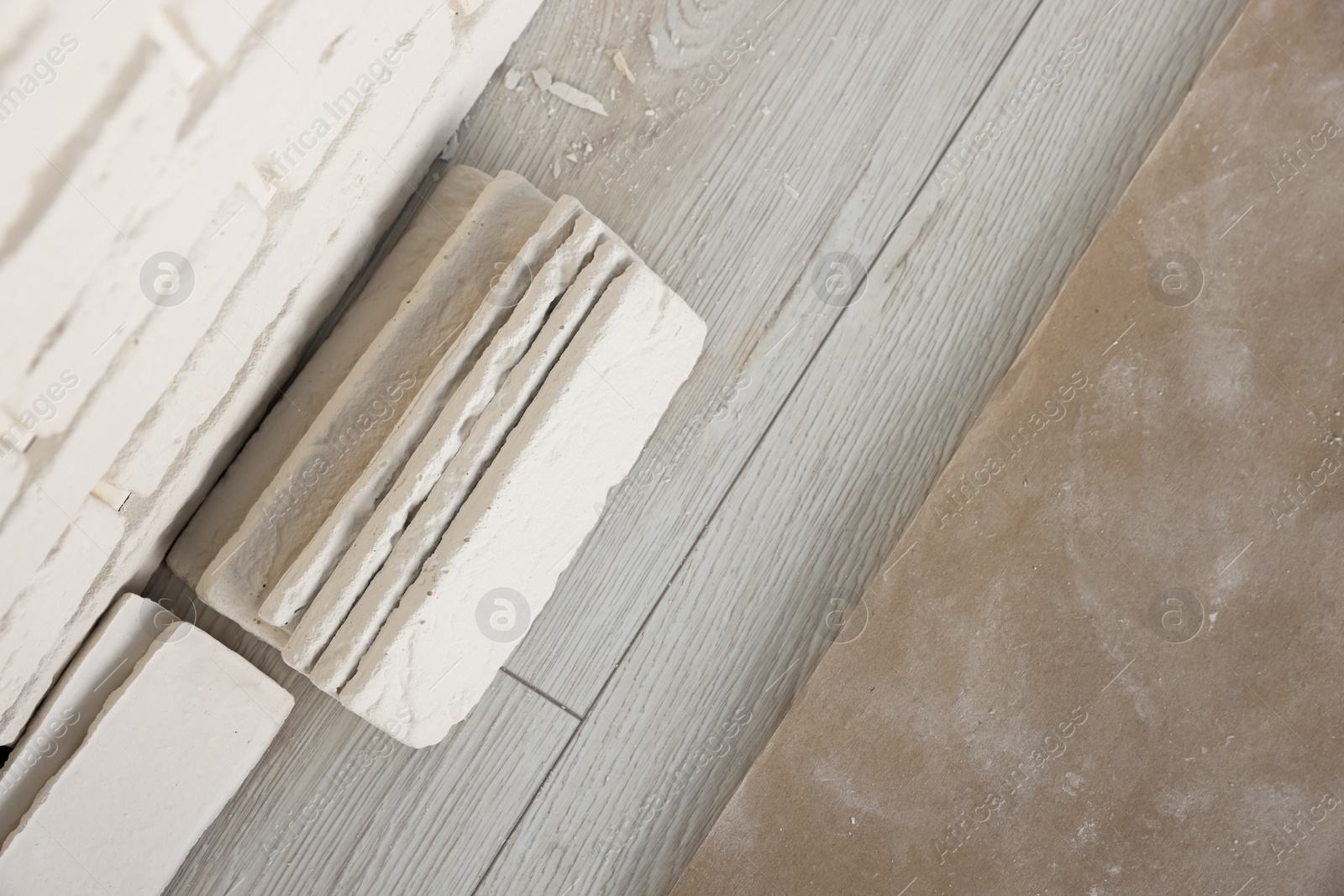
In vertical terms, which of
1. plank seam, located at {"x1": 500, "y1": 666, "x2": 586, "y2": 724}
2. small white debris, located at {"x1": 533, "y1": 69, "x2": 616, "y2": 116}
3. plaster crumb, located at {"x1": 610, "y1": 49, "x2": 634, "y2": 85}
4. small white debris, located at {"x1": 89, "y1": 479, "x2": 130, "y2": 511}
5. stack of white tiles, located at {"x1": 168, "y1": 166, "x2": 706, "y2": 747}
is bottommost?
small white debris, located at {"x1": 89, "y1": 479, "x2": 130, "y2": 511}

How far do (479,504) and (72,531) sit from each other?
0.59m

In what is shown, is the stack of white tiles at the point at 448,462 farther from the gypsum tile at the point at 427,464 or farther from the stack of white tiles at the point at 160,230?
the stack of white tiles at the point at 160,230

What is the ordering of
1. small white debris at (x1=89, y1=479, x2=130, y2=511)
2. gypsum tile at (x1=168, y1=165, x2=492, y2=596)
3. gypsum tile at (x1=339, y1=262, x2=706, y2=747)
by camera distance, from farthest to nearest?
gypsum tile at (x1=168, y1=165, x2=492, y2=596)
gypsum tile at (x1=339, y1=262, x2=706, y2=747)
small white debris at (x1=89, y1=479, x2=130, y2=511)

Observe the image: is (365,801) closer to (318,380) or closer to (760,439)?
(318,380)

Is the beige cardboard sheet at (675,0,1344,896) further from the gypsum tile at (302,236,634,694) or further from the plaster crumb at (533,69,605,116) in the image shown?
the plaster crumb at (533,69,605,116)

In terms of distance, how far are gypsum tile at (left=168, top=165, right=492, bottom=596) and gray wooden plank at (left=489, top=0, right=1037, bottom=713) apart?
0.18 metres

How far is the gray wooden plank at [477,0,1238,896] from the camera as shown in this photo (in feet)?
5.94

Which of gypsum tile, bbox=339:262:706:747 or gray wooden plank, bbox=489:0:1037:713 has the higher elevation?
gray wooden plank, bbox=489:0:1037:713

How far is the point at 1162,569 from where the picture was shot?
1.79 metres

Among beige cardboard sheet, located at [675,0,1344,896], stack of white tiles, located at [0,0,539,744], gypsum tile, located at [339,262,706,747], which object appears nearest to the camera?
stack of white tiles, located at [0,0,539,744]

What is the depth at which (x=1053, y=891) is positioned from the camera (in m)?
1.76

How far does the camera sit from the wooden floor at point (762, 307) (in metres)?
1.80

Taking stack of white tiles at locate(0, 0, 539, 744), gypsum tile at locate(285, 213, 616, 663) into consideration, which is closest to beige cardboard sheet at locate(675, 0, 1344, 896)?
gypsum tile at locate(285, 213, 616, 663)

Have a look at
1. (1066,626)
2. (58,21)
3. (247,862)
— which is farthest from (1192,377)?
(247,862)
